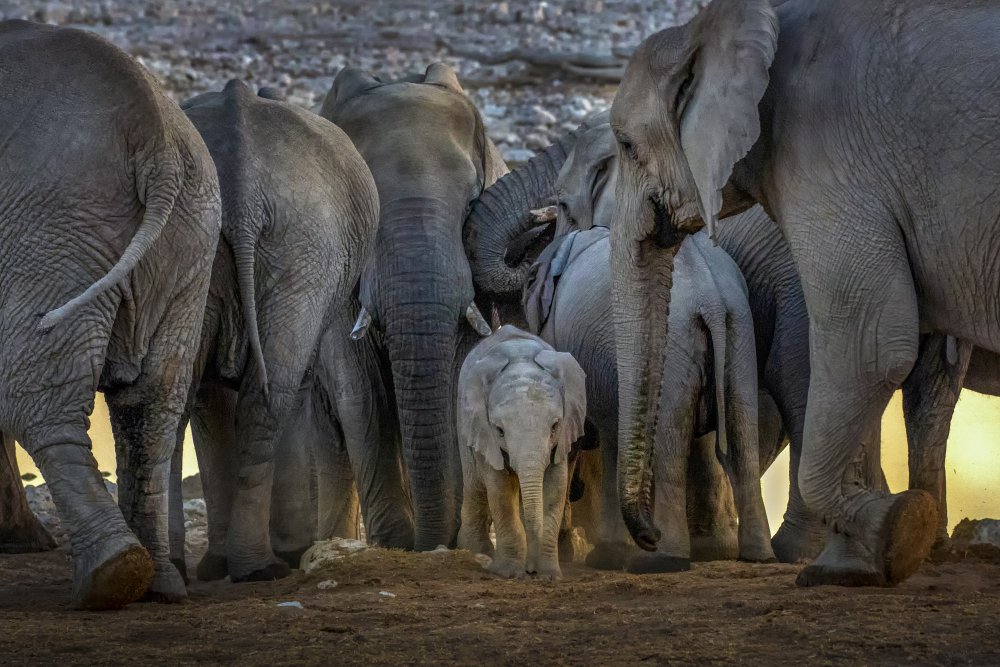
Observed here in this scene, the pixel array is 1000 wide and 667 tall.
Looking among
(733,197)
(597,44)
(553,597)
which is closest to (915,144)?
(733,197)

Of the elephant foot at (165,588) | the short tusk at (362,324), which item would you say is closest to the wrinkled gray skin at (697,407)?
the short tusk at (362,324)

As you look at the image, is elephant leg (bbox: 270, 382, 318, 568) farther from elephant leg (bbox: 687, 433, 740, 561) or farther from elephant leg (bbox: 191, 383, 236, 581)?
elephant leg (bbox: 687, 433, 740, 561)

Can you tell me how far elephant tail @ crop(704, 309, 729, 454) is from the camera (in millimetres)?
6039

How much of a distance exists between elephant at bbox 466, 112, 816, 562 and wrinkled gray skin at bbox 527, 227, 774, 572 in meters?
0.12

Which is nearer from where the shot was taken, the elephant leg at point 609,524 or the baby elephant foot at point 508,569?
the baby elephant foot at point 508,569

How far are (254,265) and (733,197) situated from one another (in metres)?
1.74

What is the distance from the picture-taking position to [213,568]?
21.2ft

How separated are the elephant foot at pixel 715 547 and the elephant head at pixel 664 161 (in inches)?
52.7

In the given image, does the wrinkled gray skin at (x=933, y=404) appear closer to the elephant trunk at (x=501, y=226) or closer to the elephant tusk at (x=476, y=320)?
the elephant tusk at (x=476, y=320)

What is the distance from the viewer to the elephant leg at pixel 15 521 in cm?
696

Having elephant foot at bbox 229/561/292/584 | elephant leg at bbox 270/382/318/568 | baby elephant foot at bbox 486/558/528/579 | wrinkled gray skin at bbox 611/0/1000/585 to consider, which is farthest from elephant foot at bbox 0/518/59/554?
wrinkled gray skin at bbox 611/0/1000/585

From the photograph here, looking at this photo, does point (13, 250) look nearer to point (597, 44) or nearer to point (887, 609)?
point (887, 609)

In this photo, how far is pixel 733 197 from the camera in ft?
16.2

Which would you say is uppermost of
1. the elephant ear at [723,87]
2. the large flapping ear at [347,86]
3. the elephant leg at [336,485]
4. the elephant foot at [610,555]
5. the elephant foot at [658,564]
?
the large flapping ear at [347,86]
